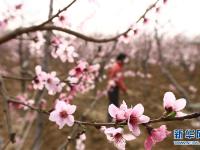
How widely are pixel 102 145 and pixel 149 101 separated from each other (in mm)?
5729

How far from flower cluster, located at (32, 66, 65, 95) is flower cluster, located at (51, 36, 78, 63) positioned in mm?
536

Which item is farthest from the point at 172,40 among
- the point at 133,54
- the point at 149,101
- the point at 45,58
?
the point at 45,58

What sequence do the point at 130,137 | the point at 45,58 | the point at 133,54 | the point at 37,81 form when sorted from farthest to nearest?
the point at 133,54 → the point at 45,58 → the point at 37,81 → the point at 130,137

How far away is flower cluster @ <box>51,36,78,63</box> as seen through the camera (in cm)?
403

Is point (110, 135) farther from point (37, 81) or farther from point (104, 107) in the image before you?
point (104, 107)

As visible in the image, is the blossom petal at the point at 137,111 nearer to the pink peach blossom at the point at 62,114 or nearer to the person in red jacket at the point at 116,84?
the pink peach blossom at the point at 62,114

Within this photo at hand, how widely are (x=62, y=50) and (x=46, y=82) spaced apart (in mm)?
611

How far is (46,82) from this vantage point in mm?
3514

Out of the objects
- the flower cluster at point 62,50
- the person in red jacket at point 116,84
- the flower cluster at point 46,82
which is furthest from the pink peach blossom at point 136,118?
the person in red jacket at point 116,84

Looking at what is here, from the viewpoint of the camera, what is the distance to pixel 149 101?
1541 cm

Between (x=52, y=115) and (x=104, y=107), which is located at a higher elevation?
(x=104, y=107)

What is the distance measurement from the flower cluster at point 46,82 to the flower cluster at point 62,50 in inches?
21.1

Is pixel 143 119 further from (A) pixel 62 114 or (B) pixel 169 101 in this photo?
(A) pixel 62 114

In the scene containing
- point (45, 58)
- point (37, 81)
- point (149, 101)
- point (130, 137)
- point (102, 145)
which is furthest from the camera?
point (149, 101)
